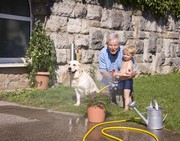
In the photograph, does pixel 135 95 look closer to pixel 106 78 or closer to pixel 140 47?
pixel 106 78

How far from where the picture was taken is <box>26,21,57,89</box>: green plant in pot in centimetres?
851

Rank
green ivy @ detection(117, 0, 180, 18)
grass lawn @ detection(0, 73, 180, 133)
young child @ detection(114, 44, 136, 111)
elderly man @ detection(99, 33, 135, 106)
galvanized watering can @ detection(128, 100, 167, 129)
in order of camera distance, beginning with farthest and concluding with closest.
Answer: green ivy @ detection(117, 0, 180, 18), elderly man @ detection(99, 33, 135, 106), young child @ detection(114, 44, 136, 111), grass lawn @ detection(0, 73, 180, 133), galvanized watering can @ detection(128, 100, 167, 129)

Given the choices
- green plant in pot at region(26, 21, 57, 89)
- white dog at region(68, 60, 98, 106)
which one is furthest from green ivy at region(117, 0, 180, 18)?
white dog at region(68, 60, 98, 106)

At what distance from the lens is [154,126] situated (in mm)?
5105

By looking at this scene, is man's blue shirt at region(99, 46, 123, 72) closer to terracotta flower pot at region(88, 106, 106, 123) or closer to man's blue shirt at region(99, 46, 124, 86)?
man's blue shirt at region(99, 46, 124, 86)

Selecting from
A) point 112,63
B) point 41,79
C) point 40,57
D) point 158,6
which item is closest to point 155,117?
point 112,63

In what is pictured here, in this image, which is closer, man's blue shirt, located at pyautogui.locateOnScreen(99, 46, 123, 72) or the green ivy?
man's blue shirt, located at pyautogui.locateOnScreen(99, 46, 123, 72)

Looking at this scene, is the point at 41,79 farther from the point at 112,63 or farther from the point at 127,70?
the point at 127,70

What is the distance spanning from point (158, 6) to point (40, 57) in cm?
488

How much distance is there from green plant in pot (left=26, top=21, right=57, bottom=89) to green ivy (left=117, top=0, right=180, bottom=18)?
9.69 feet

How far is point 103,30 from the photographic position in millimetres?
10188

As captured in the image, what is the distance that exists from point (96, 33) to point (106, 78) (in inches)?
133

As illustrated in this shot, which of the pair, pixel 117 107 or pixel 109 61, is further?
pixel 109 61

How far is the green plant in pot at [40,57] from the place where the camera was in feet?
27.9
